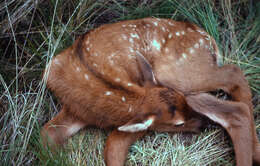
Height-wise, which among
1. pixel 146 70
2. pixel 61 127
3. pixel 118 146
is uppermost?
pixel 146 70

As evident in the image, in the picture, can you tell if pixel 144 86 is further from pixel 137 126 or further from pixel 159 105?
pixel 137 126

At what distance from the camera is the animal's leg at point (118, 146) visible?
378cm

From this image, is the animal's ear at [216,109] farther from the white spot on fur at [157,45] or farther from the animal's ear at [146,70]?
the white spot on fur at [157,45]

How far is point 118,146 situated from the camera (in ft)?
12.5

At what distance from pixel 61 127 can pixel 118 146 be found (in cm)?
70

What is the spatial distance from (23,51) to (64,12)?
715 mm

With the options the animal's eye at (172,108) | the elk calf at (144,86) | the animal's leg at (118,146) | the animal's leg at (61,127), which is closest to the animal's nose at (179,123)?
the elk calf at (144,86)

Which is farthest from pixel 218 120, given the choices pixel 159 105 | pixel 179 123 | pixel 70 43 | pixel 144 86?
pixel 70 43

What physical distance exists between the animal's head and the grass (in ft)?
1.20

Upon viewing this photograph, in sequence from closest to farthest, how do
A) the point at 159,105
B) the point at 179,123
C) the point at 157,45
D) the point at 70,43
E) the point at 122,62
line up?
the point at 159,105 → the point at 179,123 → the point at 122,62 → the point at 157,45 → the point at 70,43

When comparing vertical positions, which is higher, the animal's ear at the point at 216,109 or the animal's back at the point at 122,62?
the animal's back at the point at 122,62

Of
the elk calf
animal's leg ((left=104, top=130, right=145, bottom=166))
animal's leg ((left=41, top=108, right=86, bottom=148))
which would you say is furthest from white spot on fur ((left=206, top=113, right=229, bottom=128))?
animal's leg ((left=41, top=108, right=86, bottom=148))

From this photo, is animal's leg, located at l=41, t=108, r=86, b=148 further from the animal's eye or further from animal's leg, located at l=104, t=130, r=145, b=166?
the animal's eye

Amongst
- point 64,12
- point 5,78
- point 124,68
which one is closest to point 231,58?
point 124,68
